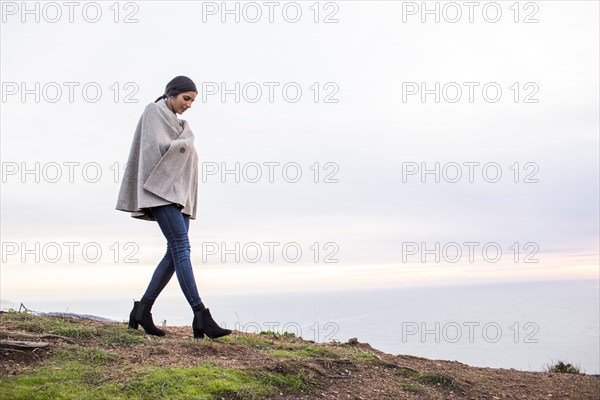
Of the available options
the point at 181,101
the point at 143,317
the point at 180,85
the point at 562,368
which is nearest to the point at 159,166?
the point at 181,101

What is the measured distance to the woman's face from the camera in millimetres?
7234

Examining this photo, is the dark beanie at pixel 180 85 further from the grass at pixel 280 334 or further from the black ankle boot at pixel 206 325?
the grass at pixel 280 334

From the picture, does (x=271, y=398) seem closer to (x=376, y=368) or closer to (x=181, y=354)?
(x=181, y=354)

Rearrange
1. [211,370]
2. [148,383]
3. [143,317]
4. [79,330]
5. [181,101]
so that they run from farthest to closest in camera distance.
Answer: [181,101] < [143,317] < [79,330] < [211,370] < [148,383]

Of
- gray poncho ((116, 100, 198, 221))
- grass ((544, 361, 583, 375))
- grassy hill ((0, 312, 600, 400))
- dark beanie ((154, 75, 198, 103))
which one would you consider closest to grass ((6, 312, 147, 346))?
grassy hill ((0, 312, 600, 400))

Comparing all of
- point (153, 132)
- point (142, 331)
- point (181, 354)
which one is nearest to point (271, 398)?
point (181, 354)

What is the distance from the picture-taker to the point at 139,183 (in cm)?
696

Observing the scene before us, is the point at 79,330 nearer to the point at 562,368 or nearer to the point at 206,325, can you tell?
the point at 206,325

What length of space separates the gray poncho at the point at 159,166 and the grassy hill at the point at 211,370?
137cm

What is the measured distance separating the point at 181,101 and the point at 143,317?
2.32 meters

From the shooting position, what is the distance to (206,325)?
6.89 meters

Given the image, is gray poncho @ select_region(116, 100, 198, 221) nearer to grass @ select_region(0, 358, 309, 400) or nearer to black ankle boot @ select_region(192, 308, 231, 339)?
black ankle boot @ select_region(192, 308, 231, 339)

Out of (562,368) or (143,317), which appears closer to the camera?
(143,317)

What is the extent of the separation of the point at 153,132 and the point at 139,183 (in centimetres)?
56
